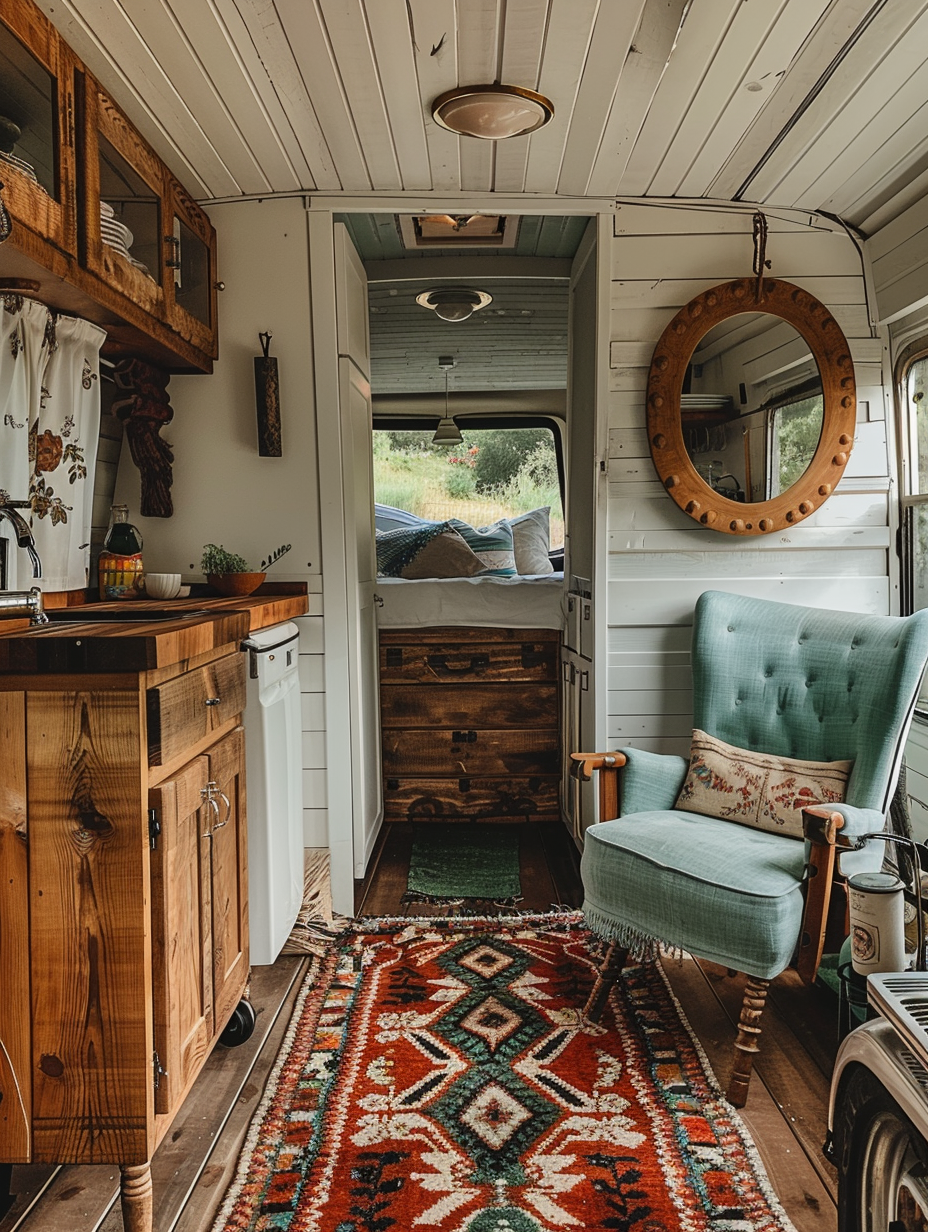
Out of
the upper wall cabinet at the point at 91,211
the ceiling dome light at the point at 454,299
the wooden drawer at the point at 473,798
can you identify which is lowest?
the wooden drawer at the point at 473,798

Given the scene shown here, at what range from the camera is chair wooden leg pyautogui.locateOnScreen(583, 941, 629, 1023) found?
2.38 metres

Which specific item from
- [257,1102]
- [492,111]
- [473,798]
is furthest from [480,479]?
[257,1102]

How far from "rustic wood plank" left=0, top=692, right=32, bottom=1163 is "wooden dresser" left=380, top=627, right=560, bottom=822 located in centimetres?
255

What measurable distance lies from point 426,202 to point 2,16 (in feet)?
4.98

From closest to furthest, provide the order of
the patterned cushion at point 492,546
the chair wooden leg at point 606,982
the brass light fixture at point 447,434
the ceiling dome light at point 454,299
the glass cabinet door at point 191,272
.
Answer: the chair wooden leg at point 606,982
the glass cabinet door at point 191,272
the ceiling dome light at point 454,299
the patterned cushion at point 492,546
the brass light fixture at point 447,434

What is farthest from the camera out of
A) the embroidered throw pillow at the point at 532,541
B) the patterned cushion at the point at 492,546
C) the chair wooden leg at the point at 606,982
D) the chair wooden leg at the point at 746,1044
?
the embroidered throw pillow at the point at 532,541

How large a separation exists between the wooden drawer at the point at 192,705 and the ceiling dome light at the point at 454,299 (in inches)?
94.1

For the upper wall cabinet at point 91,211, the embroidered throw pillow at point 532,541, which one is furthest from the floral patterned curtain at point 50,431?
the embroidered throw pillow at point 532,541

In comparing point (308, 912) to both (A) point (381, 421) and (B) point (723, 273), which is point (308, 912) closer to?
(B) point (723, 273)

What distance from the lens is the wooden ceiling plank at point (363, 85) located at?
1940 millimetres

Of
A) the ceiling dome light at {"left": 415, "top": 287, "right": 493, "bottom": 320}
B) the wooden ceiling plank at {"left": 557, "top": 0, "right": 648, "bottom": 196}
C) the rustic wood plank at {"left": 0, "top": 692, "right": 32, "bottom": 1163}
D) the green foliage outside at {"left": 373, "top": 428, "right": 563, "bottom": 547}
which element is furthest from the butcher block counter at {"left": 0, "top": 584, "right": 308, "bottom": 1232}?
the green foliage outside at {"left": 373, "top": 428, "right": 563, "bottom": 547}

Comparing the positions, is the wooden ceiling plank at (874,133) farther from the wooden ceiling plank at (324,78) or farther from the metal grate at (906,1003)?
the metal grate at (906,1003)

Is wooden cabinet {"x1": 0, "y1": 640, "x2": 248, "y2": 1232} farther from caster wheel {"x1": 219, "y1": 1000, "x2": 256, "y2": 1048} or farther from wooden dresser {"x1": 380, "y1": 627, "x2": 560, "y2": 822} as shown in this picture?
wooden dresser {"x1": 380, "y1": 627, "x2": 560, "y2": 822}

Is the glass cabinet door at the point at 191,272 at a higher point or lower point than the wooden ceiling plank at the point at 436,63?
lower
